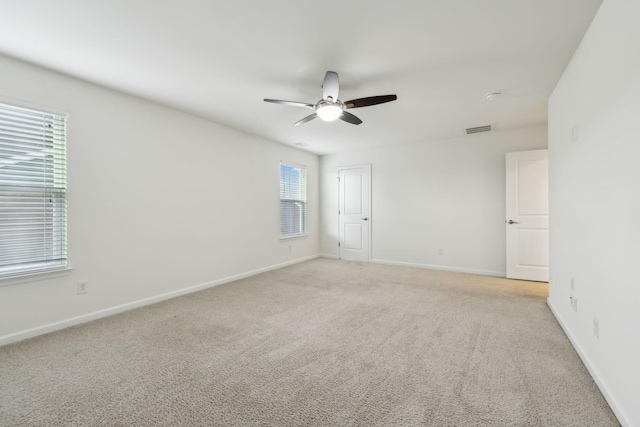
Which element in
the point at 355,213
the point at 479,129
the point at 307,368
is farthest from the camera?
the point at 355,213

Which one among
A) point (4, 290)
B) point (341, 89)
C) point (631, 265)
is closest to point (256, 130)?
point (341, 89)

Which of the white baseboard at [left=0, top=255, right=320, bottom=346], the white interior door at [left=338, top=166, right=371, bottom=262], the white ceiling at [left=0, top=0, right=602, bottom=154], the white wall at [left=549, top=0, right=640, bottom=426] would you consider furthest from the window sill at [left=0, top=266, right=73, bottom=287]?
the white interior door at [left=338, top=166, right=371, bottom=262]

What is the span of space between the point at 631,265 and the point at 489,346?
1.26m

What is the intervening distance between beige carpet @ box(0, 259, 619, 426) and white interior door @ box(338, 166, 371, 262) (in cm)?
271

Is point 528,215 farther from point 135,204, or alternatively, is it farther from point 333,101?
point 135,204

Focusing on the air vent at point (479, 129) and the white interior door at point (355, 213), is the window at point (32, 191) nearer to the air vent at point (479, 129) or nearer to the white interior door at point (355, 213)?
the white interior door at point (355, 213)

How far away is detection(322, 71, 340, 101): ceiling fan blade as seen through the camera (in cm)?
245

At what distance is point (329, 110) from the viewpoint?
8.89ft

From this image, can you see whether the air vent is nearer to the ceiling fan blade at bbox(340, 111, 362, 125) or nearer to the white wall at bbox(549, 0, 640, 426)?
the white wall at bbox(549, 0, 640, 426)

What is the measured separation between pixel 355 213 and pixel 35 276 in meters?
5.04

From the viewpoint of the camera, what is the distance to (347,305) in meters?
3.34

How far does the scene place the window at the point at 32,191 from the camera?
239 centimetres

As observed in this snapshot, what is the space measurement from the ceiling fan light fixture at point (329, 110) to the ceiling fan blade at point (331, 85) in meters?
0.07

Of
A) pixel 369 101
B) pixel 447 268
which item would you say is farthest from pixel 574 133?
pixel 447 268
